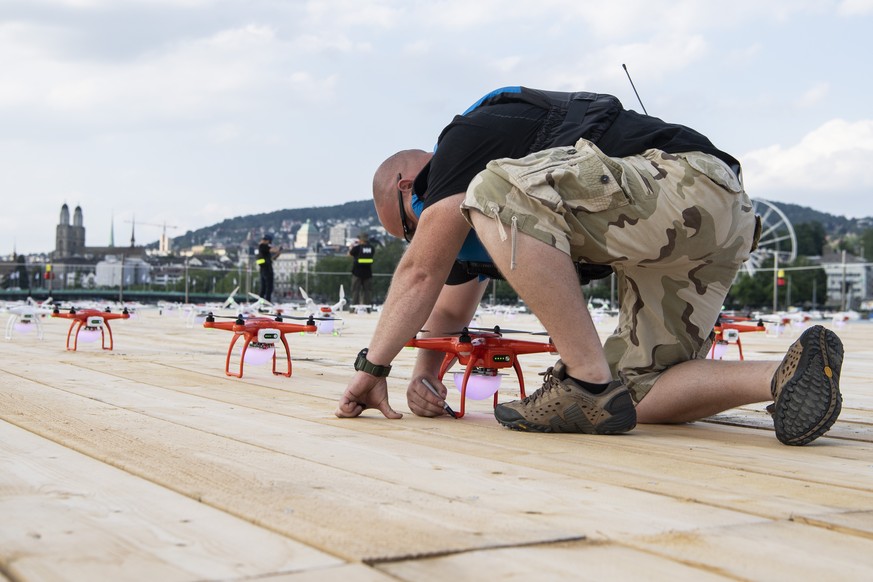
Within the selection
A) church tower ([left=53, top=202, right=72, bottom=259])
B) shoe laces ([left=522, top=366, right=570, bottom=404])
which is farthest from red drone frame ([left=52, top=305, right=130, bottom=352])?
church tower ([left=53, top=202, right=72, bottom=259])

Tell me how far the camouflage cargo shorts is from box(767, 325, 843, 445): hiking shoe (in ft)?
1.29

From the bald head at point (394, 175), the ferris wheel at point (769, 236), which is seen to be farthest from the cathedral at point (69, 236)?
the bald head at point (394, 175)

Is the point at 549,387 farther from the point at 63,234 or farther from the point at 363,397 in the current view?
the point at 63,234

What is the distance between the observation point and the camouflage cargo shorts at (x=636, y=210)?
2084 millimetres

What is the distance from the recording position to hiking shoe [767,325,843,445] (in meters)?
A: 1.92

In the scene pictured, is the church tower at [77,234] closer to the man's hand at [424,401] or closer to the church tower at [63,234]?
the church tower at [63,234]

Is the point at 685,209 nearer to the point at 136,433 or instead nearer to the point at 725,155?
the point at 725,155

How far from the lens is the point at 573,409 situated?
6.95 feet

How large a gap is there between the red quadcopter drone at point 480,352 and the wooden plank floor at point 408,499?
8.0 inches

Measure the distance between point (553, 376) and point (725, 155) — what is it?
0.69 meters

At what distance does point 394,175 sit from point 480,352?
538mm

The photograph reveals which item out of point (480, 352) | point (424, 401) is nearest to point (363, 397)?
point (424, 401)

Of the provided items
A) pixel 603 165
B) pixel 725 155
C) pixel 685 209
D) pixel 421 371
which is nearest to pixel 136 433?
pixel 421 371

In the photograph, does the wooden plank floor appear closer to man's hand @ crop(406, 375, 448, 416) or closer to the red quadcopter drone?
man's hand @ crop(406, 375, 448, 416)
